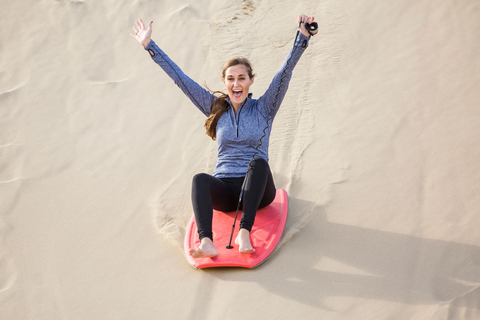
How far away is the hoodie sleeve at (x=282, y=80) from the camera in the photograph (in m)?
2.74

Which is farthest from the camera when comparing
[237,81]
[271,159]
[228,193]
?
[271,159]

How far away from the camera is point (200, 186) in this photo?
103 inches

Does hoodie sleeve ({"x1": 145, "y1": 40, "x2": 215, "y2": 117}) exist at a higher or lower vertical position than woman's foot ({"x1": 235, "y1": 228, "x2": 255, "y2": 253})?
higher

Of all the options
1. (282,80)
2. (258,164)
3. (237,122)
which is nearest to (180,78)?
(237,122)

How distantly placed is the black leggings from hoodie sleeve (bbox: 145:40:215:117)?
1.77ft

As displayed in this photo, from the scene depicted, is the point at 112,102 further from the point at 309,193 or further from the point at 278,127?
the point at 309,193

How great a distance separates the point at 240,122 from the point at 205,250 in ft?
2.77

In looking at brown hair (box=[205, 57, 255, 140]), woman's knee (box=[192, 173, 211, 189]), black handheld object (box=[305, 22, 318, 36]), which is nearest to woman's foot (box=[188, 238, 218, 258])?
woman's knee (box=[192, 173, 211, 189])

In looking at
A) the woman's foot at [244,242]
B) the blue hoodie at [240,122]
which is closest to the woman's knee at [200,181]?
the blue hoodie at [240,122]

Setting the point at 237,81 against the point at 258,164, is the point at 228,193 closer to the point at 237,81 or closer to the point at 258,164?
the point at 258,164

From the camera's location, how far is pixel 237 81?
2.88 meters

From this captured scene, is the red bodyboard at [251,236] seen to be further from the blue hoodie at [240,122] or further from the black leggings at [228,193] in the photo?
the blue hoodie at [240,122]

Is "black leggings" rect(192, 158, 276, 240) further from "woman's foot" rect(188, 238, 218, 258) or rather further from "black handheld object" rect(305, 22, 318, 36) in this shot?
"black handheld object" rect(305, 22, 318, 36)

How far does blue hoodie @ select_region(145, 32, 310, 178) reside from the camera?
2.84 m
